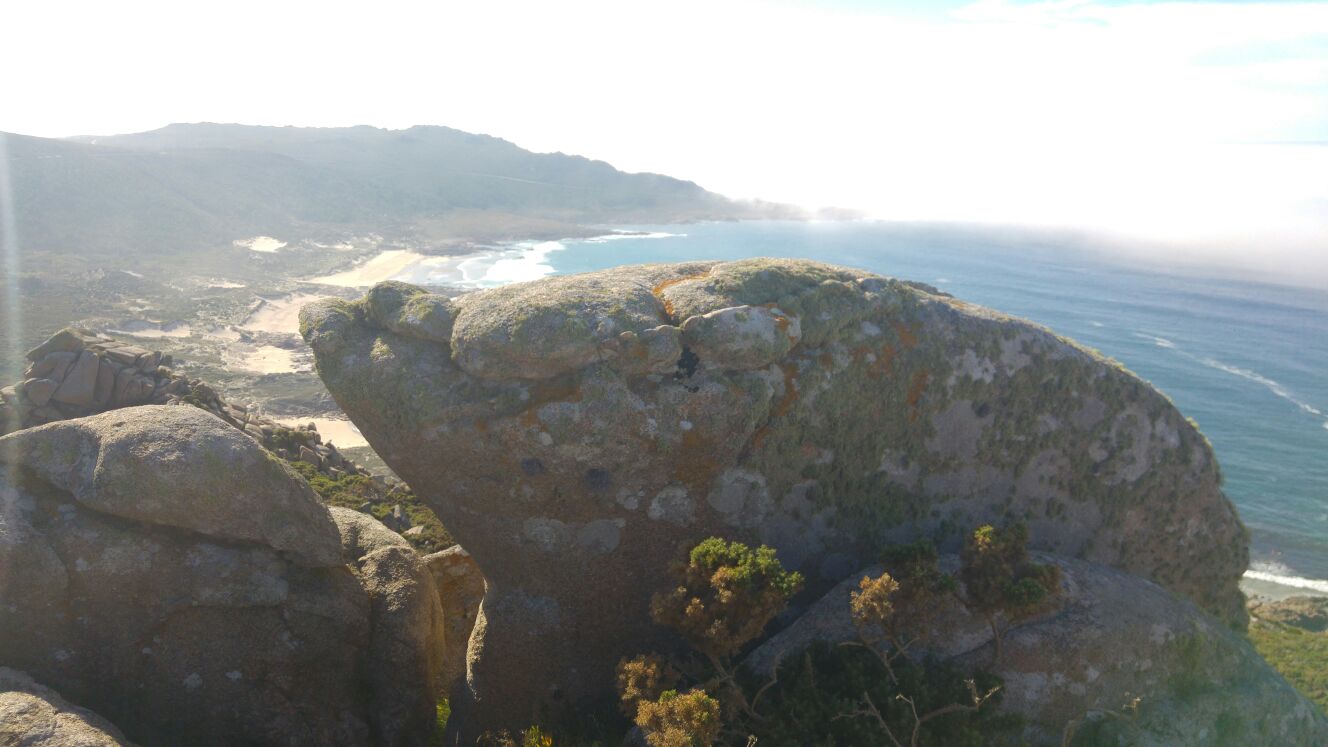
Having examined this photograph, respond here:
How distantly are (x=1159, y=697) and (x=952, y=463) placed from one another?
3.69 m

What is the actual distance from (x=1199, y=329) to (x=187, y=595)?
304ft

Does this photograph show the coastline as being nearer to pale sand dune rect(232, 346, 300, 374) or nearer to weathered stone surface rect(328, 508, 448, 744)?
pale sand dune rect(232, 346, 300, 374)

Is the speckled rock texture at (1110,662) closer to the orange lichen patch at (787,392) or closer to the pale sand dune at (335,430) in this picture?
the orange lichen patch at (787,392)

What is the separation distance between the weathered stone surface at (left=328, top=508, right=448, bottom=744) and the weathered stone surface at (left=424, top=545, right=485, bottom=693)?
1.69 ft

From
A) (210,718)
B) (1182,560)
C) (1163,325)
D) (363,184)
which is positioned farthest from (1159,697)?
(363,184)

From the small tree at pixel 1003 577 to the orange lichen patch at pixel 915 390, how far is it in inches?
96.6

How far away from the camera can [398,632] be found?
10828mm

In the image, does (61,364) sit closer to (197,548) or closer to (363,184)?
(197,548)

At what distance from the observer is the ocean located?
4325 cm

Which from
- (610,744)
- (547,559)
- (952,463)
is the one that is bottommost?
(610,744)

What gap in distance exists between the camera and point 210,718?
9117 mm

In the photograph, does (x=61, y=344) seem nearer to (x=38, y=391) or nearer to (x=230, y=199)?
(x=38, y=391)

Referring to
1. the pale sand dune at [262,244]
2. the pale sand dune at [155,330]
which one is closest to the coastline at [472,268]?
the pale sand dune at [262,244]

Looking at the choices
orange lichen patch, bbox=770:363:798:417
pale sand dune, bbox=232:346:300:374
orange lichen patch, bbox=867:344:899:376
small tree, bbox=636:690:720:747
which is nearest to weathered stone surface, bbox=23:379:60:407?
orange lichen patch, bbox=770:363:798:417
